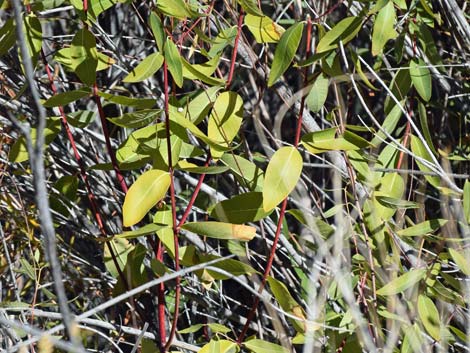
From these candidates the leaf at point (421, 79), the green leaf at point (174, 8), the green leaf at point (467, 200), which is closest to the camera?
the green leaf at point (174, 8)

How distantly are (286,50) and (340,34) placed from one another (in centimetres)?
10

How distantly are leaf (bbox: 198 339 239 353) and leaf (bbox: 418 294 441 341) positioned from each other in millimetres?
348

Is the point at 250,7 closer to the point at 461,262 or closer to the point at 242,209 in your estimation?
the point at 242,209

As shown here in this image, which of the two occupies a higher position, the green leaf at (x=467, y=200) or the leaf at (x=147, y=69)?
the leaf at (x=147, y=69)

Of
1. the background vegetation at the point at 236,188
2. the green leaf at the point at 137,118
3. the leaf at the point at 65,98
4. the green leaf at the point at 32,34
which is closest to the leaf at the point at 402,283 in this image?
the background vegetation at the point at 236,188

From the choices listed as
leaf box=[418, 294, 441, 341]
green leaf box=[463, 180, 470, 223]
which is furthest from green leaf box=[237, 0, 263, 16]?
leaf box=[418, 294, 441, 341]

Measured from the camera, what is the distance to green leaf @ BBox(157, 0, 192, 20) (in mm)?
1113

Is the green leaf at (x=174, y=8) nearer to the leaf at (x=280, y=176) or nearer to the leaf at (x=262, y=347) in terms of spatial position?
the leaf at (x=280, y=176)

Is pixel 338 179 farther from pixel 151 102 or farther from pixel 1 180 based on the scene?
pixel 1 180

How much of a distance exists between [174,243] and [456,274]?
77 cm

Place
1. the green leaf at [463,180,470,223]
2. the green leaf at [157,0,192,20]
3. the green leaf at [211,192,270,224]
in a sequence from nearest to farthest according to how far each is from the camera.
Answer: the green leaf at [157,0,192,20]
the green leaf at [211,192,270,224]
the green leaf at [463,180,470,223]

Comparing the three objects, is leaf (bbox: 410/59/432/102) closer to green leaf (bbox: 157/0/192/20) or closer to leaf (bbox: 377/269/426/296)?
leaf (bbox: 377/269/426/296)

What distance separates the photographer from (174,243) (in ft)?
3.97

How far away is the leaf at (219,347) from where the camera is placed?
4.04ft
